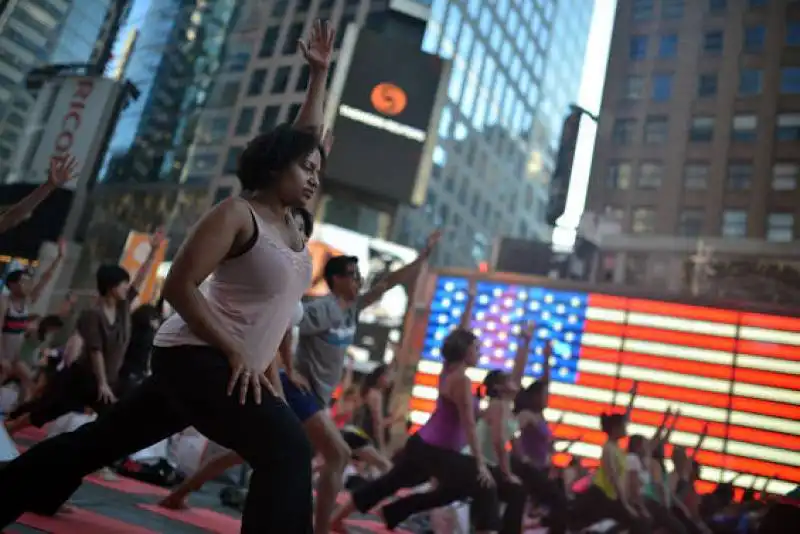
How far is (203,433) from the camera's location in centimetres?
184

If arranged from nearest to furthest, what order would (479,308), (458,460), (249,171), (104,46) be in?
(249,171) < (458,460) < (479,308) < (104,46)

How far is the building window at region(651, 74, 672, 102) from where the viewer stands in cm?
3173

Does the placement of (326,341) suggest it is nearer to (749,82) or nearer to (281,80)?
(749,82)

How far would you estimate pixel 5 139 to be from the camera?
3356cm

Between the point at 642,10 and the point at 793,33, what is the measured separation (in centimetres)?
718

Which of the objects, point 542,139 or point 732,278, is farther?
point 542,139

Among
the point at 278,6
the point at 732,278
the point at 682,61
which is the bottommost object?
the point at 732,278

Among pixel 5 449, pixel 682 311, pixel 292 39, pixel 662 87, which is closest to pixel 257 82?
pixel 292 39

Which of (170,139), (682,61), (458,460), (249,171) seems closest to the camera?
(249,171)

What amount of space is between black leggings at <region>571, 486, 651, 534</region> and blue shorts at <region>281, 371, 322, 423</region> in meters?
3.58

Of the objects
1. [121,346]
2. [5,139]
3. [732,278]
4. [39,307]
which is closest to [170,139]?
[5,139]

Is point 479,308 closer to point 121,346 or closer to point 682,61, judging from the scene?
point 121,346

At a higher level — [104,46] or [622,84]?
[622,84]

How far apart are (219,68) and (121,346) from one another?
42518mm
